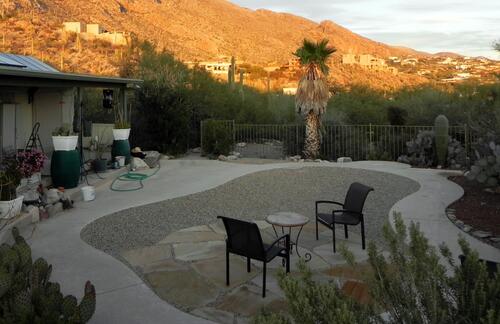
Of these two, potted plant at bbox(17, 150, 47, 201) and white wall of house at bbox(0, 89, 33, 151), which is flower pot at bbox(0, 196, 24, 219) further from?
white wall of house at bbox(0, 89, 33, 151)

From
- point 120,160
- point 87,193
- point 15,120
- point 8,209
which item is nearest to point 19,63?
point 15,120

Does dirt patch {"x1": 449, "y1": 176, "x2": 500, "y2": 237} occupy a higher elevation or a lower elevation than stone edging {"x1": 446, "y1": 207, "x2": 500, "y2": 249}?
higher

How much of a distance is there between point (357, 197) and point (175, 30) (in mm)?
62878

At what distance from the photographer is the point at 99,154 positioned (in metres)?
14.2

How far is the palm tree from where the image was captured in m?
16.8

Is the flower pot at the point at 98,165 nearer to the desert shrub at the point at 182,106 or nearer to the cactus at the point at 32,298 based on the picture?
the desert shrub at the point at 182,106

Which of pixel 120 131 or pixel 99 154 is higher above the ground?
pixel 120 131

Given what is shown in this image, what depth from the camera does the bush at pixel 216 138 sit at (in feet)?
57.6

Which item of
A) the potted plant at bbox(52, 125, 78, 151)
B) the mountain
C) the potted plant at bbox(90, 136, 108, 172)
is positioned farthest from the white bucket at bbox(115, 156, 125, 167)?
the mountain

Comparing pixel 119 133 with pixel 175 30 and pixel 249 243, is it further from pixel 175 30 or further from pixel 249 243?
pixel 175 30

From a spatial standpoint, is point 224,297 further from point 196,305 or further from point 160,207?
point 160,207

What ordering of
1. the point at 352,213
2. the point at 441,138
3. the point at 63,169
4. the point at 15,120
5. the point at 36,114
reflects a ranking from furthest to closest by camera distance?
the point at 441,138, the point at 36,114, the point at 15,120, the point at 63,169, the point at 352,213

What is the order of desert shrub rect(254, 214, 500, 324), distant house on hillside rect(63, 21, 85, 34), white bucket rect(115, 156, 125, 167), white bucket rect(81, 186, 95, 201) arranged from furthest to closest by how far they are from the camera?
distant house on hillside rect(63, 21, 85, 34), white bucket rect(115, 156, 125, 167), white bucket rect(81, 186, 95, 201), desert shrub rect(254, 214, 500, 324)

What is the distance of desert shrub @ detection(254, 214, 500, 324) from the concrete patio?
4.54 ft
